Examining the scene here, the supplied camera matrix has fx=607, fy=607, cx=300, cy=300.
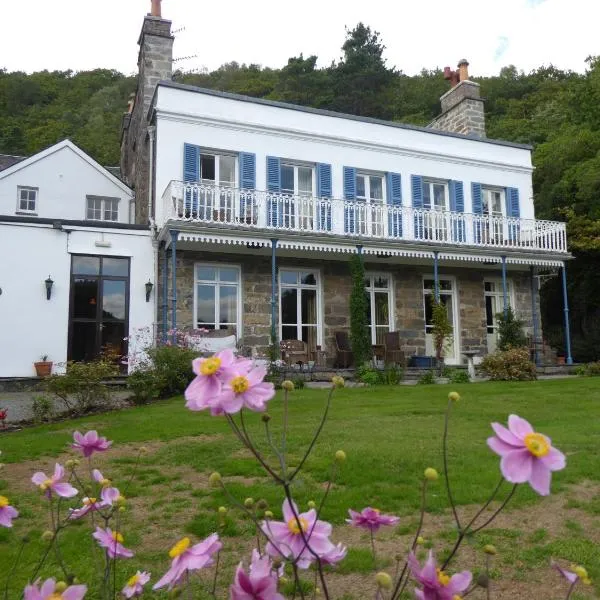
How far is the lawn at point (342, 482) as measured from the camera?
3.18 metres

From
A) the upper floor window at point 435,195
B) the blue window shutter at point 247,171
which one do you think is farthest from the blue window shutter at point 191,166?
the upper floor window at point 435,195

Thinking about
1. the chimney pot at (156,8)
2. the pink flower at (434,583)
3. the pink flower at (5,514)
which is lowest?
the pink flower at (434,583)

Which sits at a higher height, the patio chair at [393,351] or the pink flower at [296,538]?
the patio chair at [393,351]

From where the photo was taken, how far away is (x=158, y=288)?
1330cm

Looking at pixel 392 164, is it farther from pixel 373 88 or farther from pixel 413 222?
pixel 373 88

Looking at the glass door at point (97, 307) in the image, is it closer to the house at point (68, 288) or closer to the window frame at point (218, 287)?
the house at point (68, 288)

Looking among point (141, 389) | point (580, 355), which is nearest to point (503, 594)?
point (141, 389)

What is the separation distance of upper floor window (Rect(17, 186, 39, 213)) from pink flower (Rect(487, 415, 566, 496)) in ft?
61.7

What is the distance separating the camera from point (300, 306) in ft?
47.5

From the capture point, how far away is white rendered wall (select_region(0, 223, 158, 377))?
40.0ft

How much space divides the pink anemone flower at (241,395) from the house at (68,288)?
38.3 ft

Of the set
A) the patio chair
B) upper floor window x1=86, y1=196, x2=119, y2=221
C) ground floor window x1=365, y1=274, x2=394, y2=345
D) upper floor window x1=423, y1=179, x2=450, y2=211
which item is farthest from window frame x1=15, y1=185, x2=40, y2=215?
upper floor window x1=423, y1=179, x2=450, y2=211

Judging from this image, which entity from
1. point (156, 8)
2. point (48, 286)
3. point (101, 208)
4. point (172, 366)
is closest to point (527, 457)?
point (172, 366)

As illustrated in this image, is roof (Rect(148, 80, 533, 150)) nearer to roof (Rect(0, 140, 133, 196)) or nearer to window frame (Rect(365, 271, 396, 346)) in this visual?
window frame (Rect(365, 271, 396, 346))
